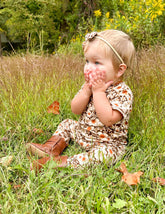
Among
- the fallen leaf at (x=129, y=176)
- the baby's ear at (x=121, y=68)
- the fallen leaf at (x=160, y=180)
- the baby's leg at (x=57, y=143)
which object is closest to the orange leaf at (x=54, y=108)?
the baby's leg at (x=57, y=143)

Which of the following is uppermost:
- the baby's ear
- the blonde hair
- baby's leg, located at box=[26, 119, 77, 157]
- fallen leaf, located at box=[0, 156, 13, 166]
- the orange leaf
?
the blonde hair

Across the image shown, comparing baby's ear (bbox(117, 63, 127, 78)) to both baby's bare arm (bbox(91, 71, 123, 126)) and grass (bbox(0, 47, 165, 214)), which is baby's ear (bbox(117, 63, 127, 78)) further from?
grass (bbox(0, 47, 165, 214))

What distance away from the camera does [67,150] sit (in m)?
2.01

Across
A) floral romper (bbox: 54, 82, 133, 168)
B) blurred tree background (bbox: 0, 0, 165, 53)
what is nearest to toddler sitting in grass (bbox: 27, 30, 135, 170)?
floral romper (bbox: 54, 82, 133, 168)

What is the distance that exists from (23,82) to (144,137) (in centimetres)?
134

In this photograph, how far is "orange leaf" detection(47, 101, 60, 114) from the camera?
2.27 meters

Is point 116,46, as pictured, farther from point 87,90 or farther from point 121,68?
point 87,90

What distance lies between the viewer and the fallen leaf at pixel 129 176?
144cm

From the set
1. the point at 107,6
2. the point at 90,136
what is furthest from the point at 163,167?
the point at 107,6

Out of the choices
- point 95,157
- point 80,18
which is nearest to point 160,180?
point 95,157

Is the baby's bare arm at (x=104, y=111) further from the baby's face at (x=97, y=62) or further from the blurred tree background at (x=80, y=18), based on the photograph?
the blurred tree background at (x=80, y=18)

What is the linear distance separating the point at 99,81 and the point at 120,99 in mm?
210

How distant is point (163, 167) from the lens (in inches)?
64.9

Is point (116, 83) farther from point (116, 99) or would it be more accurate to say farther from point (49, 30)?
point (49, 30)
